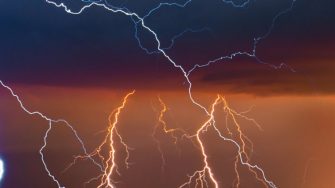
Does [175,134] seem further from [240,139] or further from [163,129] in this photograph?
[240,139]

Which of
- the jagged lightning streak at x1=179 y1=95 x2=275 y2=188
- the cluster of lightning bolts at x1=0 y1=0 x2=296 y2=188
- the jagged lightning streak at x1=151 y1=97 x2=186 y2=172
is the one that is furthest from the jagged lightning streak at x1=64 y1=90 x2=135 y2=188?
the jagged lightning streak at x1=179 y1=95 x2=275 y2=188

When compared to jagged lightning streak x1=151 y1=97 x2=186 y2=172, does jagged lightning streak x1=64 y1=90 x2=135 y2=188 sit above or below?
below

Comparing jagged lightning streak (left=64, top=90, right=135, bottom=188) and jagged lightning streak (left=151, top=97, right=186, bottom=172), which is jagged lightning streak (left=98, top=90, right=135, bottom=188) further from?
jagged lightning streak (left=151, top=97, right=186, bottom=172)

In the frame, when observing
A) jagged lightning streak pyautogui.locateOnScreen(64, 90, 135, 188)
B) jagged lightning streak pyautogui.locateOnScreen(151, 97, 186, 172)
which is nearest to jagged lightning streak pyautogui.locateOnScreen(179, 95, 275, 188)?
jagged lightning streak pyautogui.locateOnScreen(151, 97, 186, 172)

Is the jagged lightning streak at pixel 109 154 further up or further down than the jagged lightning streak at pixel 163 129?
further down

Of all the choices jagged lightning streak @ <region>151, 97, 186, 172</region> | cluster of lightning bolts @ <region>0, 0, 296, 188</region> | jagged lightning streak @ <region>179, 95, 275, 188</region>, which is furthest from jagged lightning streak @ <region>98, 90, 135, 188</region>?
jagged lightning streak @ <region>179, 95, 275, 188</region>

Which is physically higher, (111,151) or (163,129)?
(163,129)

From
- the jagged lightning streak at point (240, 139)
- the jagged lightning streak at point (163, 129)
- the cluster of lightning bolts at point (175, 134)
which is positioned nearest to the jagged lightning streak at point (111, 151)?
the cluster of lightning bolts at point (175, 134)

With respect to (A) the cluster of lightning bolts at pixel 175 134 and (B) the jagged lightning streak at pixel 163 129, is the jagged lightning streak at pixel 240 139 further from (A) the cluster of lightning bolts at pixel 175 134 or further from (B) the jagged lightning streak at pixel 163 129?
(B) the jagged lightning streak at pixel 163 129

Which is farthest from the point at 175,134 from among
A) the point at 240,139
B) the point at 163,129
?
the point at 240,139

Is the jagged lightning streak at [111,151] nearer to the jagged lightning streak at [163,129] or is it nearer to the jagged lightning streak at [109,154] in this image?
the jagged lightning streak at [109,154]

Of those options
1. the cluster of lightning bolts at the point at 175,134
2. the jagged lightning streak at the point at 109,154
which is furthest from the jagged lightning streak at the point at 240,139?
the jagged lightning streak at the point at 109,154

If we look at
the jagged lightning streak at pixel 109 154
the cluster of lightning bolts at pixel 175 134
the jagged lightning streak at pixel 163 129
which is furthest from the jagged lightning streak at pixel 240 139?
the jagged lightning streak at pixel 109 154
